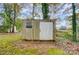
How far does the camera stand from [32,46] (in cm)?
224

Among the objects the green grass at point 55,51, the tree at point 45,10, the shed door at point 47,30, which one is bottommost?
the green grass at point 55,51

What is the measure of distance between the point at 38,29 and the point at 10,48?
1.30ft

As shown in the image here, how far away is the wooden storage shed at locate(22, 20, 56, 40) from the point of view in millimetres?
2242

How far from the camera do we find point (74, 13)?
2240 mm

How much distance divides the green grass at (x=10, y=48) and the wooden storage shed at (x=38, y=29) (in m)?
0.12

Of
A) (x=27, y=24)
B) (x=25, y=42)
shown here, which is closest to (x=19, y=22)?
(x=27, y=24)

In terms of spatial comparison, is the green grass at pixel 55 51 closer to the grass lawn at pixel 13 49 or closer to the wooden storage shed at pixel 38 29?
the grass lawn at pixel 13 49

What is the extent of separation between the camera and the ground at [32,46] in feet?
7.32

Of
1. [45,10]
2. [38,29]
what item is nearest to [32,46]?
[38,29]

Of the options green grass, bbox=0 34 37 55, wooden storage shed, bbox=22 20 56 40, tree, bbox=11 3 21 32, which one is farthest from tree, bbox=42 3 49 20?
green grass, bbox=0 34 37 55

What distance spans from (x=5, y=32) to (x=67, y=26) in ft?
2.36

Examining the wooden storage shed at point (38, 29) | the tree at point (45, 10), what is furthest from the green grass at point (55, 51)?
the tree at point (45, 10)

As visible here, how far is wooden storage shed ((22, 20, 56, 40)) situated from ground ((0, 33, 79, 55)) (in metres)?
0.06
